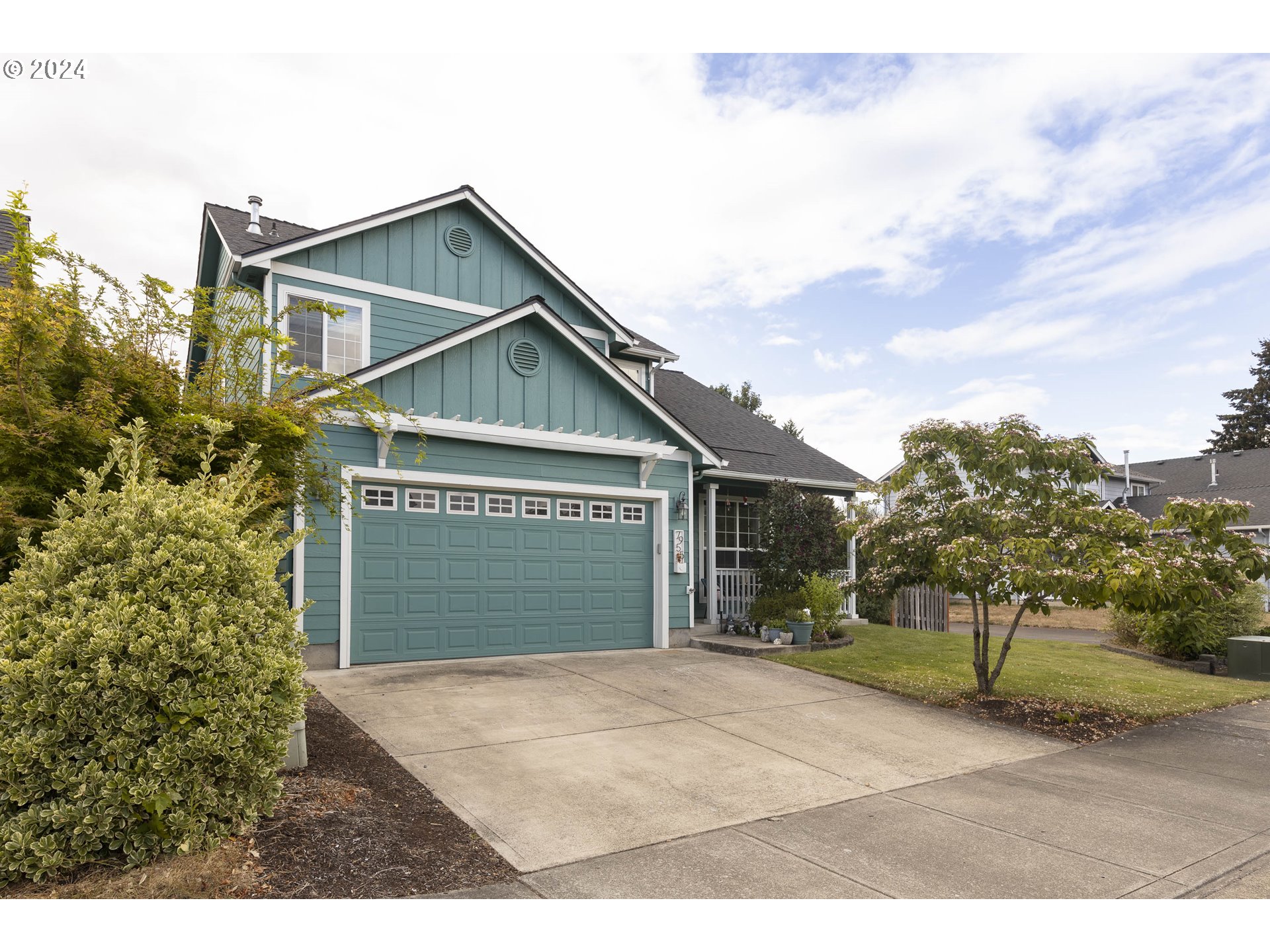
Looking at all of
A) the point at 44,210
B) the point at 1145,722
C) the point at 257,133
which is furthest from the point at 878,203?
the point at 44,210

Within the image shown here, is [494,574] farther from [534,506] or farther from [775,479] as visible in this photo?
[775,479]

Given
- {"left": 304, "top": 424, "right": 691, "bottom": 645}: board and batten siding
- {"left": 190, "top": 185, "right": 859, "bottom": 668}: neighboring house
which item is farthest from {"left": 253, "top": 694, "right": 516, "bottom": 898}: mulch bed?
{"left": 190, "top": 185, "right": 859, "bottom": 668}: neighboring house

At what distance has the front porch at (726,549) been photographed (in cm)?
1394

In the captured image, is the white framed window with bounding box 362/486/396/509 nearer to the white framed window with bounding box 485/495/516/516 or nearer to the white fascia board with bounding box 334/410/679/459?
the white fascia board with bounding box 334/410/679/459

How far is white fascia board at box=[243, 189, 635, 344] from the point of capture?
10.5 m

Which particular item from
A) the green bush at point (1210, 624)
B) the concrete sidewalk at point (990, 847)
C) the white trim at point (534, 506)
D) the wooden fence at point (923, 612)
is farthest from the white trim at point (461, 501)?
the green bush at point (1210, 624)

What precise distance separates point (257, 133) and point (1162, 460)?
4100 centimetres

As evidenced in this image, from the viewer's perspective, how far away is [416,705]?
760 cm

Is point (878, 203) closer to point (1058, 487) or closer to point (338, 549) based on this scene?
point (1058, 487)

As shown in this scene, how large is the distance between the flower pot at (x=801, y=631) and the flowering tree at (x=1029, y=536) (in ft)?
8.00

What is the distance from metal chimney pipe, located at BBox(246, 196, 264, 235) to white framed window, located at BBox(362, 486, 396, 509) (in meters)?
5.62

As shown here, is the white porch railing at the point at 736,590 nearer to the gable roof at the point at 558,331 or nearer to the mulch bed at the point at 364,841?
the gable roof at the point at 558,331

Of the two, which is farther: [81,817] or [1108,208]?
[1108,208]

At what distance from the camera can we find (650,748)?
657 cm
